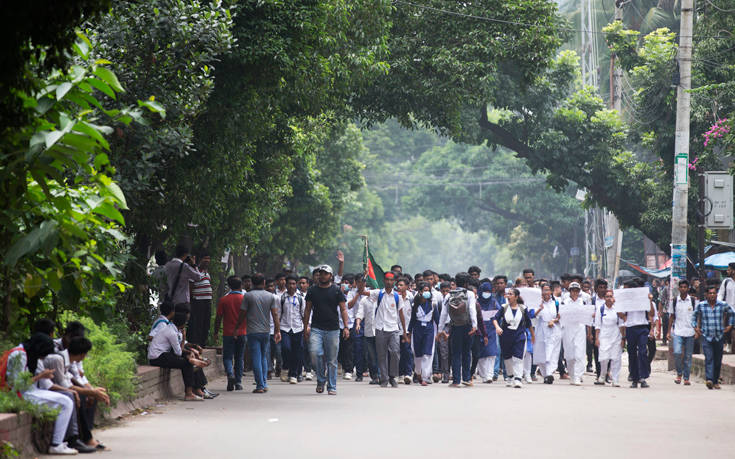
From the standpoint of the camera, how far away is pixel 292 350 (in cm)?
1831

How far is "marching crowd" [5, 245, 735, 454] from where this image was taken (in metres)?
15.2

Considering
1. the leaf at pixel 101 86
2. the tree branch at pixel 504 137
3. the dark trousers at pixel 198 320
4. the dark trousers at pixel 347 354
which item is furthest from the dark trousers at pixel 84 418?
the tree branch at pixel 504 137

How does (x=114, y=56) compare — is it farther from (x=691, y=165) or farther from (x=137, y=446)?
(x=691, y=165)

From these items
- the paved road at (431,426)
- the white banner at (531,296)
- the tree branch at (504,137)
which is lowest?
the paved road at (431,426)

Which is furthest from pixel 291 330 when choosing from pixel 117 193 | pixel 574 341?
pixel 117 193

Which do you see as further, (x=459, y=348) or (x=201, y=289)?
(x=459, y=348)

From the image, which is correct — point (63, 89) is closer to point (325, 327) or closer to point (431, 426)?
point (431, 426)

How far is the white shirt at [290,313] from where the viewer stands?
18109 mm

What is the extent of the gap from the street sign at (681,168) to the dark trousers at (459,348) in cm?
744

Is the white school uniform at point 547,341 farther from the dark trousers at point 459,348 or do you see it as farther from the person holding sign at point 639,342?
the dark trousers at point 459,348

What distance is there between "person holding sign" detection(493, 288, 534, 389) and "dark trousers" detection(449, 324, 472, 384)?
1.01 metres

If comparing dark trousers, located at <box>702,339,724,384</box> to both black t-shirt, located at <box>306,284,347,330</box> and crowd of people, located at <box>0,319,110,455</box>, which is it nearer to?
black t-shirt, located at <box>306,284,347,330</box>

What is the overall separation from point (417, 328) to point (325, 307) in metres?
3.30

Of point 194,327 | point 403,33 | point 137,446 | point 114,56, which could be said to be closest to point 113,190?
point 137,446
